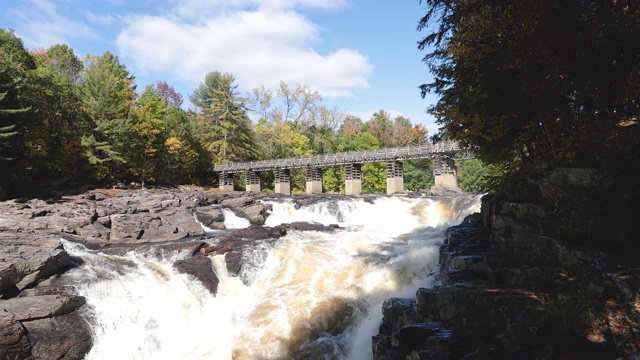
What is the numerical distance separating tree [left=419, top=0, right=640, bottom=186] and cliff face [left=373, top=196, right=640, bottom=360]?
83.9 inches

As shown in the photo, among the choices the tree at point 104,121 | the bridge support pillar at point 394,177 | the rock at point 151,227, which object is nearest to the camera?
the rock at point 151,227

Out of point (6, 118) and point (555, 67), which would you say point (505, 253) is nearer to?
point (555, 67)

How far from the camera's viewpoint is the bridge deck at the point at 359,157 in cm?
3475

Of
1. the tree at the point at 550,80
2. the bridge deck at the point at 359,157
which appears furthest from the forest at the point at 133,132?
the tree at the point at 550,80

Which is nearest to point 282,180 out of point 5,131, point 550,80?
point 5,131

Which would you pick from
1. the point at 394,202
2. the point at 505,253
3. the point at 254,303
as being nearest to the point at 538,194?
the point at 505,253

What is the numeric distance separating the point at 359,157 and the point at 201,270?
1173 inches

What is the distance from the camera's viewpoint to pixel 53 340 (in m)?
10.0

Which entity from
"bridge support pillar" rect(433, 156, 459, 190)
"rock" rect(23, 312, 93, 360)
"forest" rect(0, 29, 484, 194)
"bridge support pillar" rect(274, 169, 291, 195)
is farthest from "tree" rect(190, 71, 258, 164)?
"rock" rect(23, 312, 93, 360)

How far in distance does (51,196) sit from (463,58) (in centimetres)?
3005

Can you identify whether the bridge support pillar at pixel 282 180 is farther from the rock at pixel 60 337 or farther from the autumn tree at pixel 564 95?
the autumn tree at pixel 564 95

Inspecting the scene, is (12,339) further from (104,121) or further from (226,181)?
(226,181)

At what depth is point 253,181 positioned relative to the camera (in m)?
50.8

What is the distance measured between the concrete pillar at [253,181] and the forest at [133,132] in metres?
6.49
